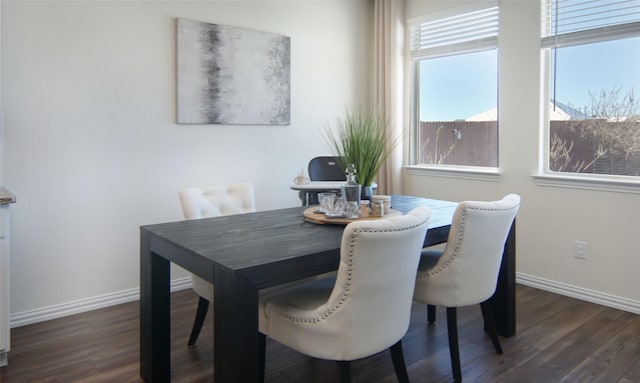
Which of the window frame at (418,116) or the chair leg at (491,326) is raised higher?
the window frame at (418,116)

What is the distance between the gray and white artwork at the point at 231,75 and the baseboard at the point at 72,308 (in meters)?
1.30

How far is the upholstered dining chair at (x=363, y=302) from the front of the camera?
1722 millimetres

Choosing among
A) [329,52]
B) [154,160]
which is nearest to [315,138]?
[329,52]

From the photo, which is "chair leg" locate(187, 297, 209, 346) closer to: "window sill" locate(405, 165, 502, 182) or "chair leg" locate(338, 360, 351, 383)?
"chair leg" locate(338, 360, 351, 383)

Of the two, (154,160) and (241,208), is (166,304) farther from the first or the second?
(154,160)

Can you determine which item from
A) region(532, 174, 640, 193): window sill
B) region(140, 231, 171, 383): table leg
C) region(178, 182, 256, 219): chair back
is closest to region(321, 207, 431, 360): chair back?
region(140, 231, 171, 383): table leg

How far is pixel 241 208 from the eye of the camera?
299 centimetres

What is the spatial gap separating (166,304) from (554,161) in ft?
9.78

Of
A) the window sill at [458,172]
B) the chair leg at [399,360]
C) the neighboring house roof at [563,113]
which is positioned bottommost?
the chair leg at [399,360]

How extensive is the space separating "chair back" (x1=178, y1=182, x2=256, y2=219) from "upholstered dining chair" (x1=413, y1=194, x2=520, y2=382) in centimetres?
113

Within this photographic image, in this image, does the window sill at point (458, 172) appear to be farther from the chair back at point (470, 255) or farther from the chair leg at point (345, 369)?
the chair leg at point (345, 369)

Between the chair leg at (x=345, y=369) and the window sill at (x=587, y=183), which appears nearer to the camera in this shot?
the chair leg at (x=345, y=369)

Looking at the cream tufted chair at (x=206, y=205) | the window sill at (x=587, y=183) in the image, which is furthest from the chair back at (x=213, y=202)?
the window sill at (x=587, y=183)

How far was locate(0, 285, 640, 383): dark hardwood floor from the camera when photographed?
2.42 metres
